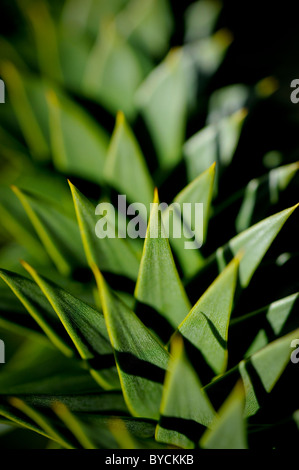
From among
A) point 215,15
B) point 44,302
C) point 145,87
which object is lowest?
point 44,302

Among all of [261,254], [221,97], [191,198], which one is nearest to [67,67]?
[221,97]

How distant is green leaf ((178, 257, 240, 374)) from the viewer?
15.8 inches

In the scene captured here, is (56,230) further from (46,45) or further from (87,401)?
(46,45)

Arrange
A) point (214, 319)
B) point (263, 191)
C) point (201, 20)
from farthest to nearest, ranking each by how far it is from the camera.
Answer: point (201, 20)
point (263, 191)
point (214, 319)

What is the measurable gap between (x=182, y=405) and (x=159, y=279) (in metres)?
0.13

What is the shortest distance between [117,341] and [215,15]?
755 millimetres

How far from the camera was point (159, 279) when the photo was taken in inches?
17.7

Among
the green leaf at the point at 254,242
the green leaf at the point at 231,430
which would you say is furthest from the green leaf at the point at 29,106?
the green leaf at the point at 231,430

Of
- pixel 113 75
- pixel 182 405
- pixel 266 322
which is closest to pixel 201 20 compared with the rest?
pixel 113 75

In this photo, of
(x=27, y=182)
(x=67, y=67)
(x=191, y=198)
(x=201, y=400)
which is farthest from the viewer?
(x=67, y=67)

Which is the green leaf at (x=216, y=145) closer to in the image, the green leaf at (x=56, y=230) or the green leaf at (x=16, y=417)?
the green leaf at (x=56, y=230)

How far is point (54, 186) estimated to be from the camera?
0.66 meters

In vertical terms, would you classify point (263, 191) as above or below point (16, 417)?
above
